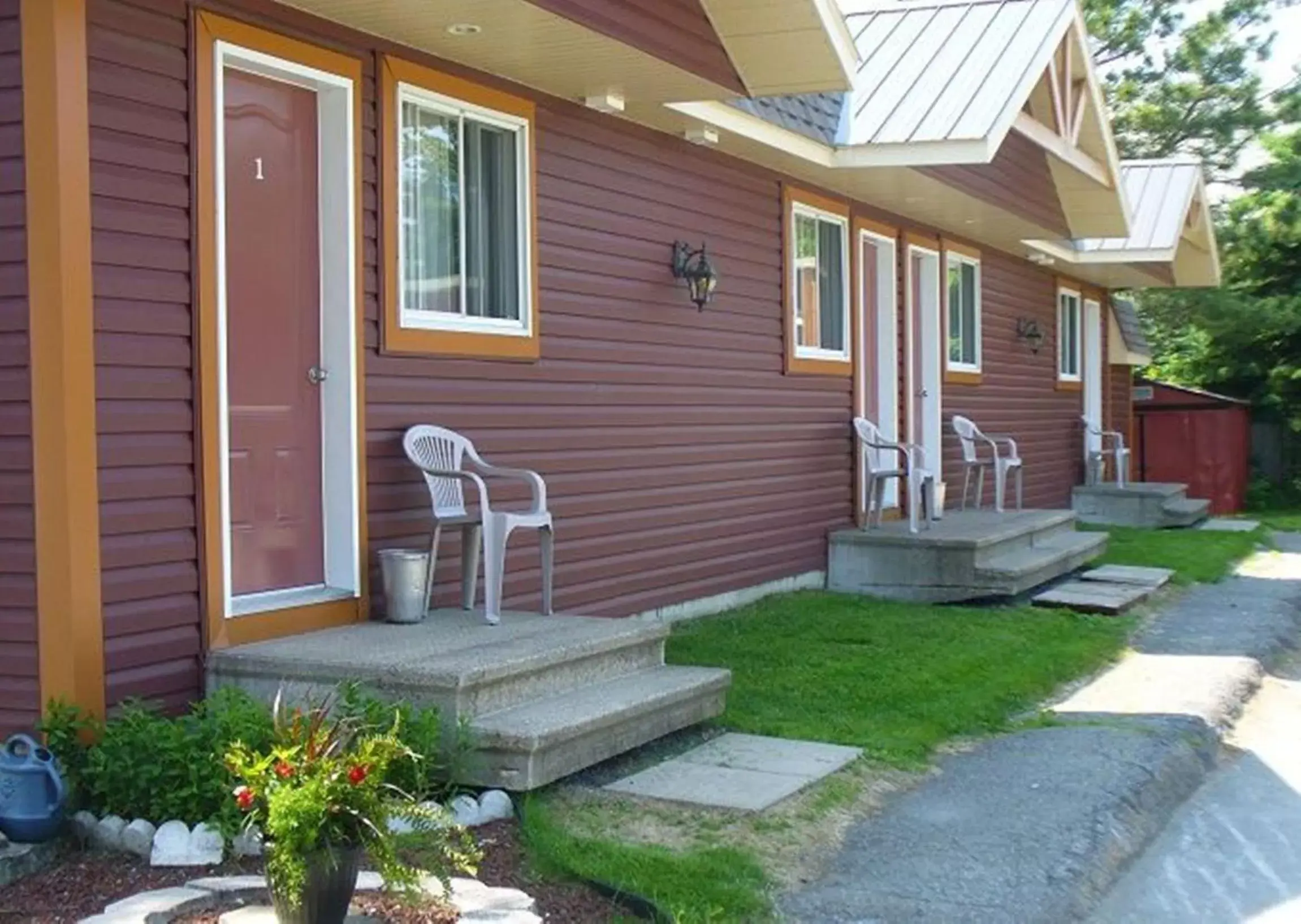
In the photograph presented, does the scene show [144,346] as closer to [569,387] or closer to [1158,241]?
[569,387]

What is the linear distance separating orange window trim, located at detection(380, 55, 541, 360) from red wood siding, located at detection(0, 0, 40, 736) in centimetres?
174

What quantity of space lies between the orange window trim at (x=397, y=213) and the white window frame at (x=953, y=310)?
681 centimetres

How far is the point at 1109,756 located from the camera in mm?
6441

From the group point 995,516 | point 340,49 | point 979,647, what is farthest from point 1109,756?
point 995,516

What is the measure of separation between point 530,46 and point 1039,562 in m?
6.08

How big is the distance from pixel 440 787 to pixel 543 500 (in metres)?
1.90

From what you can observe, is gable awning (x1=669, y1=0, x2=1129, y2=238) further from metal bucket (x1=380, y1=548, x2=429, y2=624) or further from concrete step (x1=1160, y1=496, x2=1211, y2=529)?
concrete step (x1=1160, y1=496, x2=1211, y2=529)

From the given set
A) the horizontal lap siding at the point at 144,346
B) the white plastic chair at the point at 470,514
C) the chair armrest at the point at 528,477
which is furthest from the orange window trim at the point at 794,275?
the horizontal lap siding at the point at 144,346

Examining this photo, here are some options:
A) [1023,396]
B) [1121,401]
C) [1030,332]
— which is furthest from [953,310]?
[1121,401]

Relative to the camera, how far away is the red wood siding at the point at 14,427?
505 cm

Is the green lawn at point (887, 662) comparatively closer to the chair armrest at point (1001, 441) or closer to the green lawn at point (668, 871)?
the green lawn at point (668, 871)

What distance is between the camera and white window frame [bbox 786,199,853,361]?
10711 mm

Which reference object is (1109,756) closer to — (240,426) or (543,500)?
(543,500)

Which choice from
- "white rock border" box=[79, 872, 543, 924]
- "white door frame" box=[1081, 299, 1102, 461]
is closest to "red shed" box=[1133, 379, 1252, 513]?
"white door frame" box=[1081, 299, 1102, 461]
